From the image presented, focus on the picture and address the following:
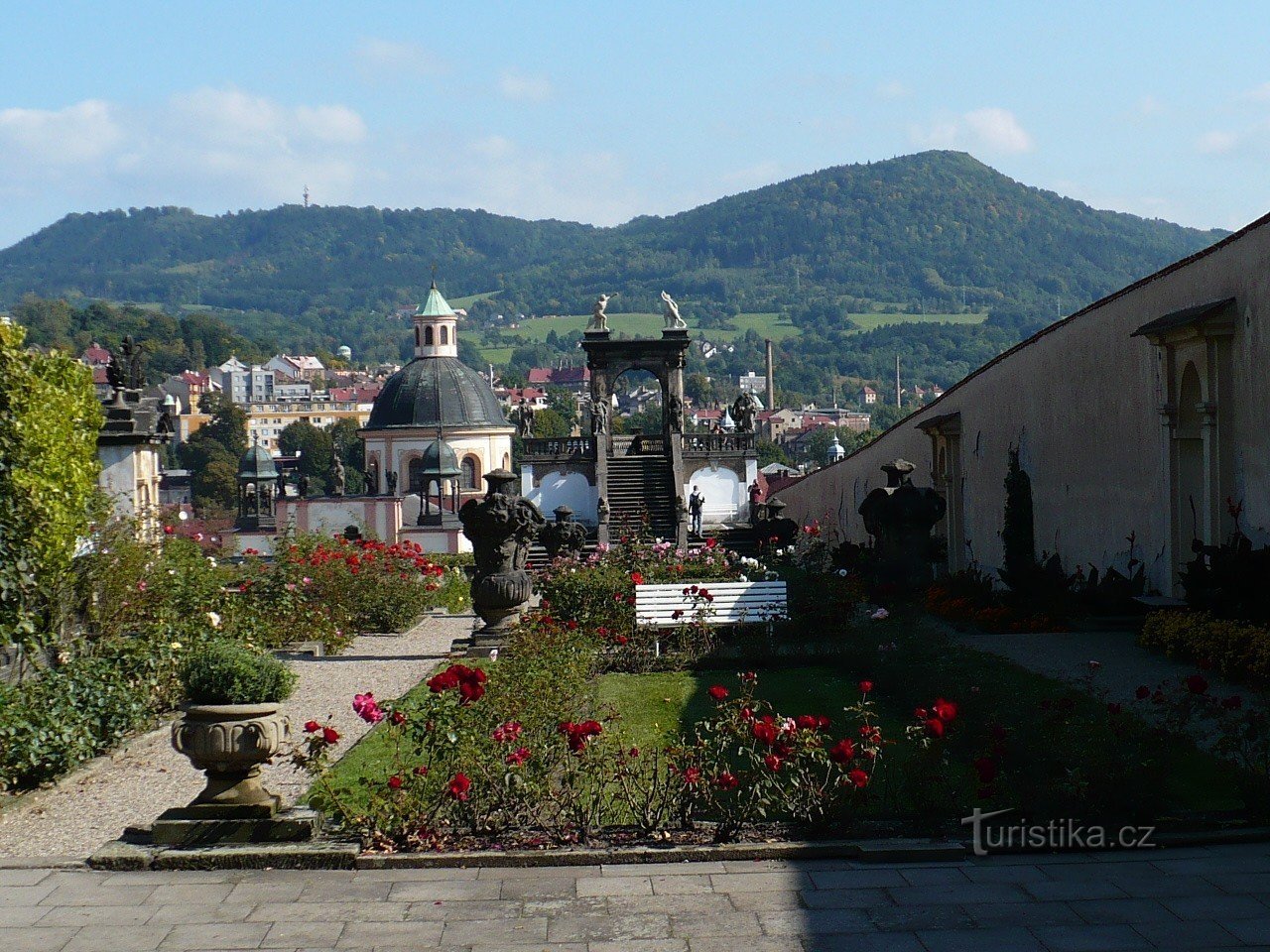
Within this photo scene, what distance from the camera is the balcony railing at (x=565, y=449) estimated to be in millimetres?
51062

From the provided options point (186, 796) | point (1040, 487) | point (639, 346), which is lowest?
point (186, 796)

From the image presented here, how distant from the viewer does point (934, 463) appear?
27.0 metres

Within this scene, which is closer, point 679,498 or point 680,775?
point 680,775

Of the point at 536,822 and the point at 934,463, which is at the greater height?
the point at 934,463

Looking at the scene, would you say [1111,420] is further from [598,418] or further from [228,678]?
[598,418]

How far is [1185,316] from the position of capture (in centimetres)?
1496

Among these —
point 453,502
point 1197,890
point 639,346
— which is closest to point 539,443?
point 639,346

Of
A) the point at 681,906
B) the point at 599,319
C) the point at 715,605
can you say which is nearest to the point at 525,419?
the point at 599,319

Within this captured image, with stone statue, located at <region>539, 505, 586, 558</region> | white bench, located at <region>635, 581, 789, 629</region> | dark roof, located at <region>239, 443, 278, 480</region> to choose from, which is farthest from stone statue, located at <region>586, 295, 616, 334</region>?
white bench, located at <region>635, 581, 789, 629</region>

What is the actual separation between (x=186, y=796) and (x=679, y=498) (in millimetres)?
37369

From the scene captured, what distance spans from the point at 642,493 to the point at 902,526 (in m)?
30.3

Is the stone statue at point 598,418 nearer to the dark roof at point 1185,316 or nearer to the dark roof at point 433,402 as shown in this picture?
the dark roof at point 433,402

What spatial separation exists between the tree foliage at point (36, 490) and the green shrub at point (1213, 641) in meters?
9.10

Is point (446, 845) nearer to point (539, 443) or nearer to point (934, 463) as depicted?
point (934, 463)
